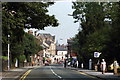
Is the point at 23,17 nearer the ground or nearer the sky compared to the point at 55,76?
nearer the sky

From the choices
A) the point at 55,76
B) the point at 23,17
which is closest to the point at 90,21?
the point at 23,17

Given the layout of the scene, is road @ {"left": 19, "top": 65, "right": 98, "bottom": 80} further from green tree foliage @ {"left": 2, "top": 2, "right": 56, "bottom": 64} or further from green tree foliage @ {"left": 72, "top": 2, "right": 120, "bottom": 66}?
green tree foliage @ {"left": 72, "top": 2, "right": 120, "bottom": 66}

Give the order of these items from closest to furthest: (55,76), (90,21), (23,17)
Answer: (55,76) → (23,17) → (90,21)

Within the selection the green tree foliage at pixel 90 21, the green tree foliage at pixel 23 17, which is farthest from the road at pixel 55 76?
the green tree foliage at pixel 90 21

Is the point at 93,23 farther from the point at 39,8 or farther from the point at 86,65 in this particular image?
the point at 39,8

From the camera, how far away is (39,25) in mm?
46594

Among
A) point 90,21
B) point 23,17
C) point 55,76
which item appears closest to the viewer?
point 55,76

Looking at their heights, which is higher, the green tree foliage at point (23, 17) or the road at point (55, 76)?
the green tree foliage at point (23, 17)

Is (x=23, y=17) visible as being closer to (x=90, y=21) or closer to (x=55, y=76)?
(x=55, y=76)

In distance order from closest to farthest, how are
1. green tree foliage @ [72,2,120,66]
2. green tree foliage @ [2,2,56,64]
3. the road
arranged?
the road → green tree foliage @ [2,2,56,64] → green tree foliage @ [72,2,120,66]

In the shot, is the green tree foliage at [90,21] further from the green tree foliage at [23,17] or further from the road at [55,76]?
the green tree foliage at [23,17]

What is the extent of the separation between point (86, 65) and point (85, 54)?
246 inches

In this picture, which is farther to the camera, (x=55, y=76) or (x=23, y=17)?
(x=23, y=17)

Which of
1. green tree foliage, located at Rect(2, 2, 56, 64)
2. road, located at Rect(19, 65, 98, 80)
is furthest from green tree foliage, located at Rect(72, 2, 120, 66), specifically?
green tree foliage, located at Rect(2, 2, 56, 64)
